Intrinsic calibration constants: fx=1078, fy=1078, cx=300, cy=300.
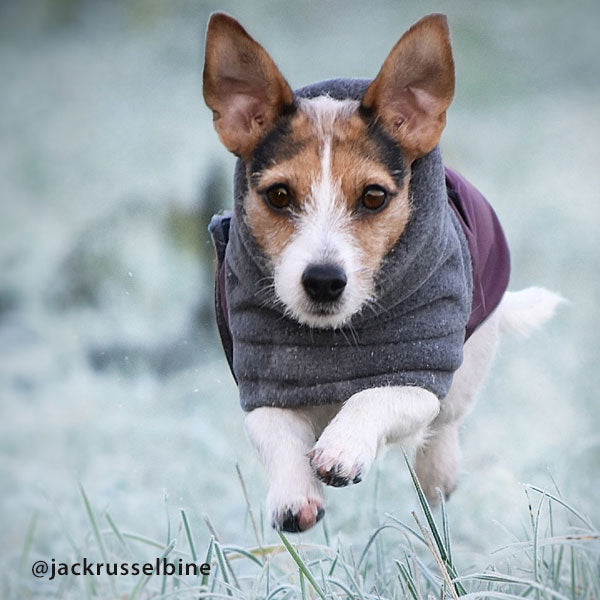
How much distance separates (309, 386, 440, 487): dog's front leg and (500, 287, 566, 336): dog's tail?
1.07 meters

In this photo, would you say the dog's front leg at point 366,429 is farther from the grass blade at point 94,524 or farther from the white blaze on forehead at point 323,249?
the grass blade at point 94,524

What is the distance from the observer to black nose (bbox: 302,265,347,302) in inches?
92.9

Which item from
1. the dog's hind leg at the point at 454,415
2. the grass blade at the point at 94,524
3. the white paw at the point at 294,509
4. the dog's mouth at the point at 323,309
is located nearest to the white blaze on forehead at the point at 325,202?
the dog's mouth at the point at 323,309

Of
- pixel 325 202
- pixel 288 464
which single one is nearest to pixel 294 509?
pixel 288 464

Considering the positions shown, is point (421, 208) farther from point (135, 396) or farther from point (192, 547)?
Result: point (135, 396)

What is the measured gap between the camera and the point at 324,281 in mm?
2361

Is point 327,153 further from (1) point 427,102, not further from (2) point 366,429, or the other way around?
(2) point 366,429

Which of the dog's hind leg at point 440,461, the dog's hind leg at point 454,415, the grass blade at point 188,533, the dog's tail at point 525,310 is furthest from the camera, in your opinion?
the dog's tail at point 525,310

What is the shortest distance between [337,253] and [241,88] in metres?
0.51

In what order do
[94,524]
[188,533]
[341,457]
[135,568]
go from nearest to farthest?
1. [341,457]
2. [188,533]
3. [94,524]
4. [135,568]

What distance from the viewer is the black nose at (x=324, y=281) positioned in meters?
2.36

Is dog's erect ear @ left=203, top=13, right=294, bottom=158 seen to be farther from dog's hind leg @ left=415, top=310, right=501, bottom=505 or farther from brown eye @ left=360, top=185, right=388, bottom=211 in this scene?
dog's hind leg @ left=415, top=310, right=501, bottom=505

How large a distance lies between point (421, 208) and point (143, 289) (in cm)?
370

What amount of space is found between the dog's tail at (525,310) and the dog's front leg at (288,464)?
3.92 feet
